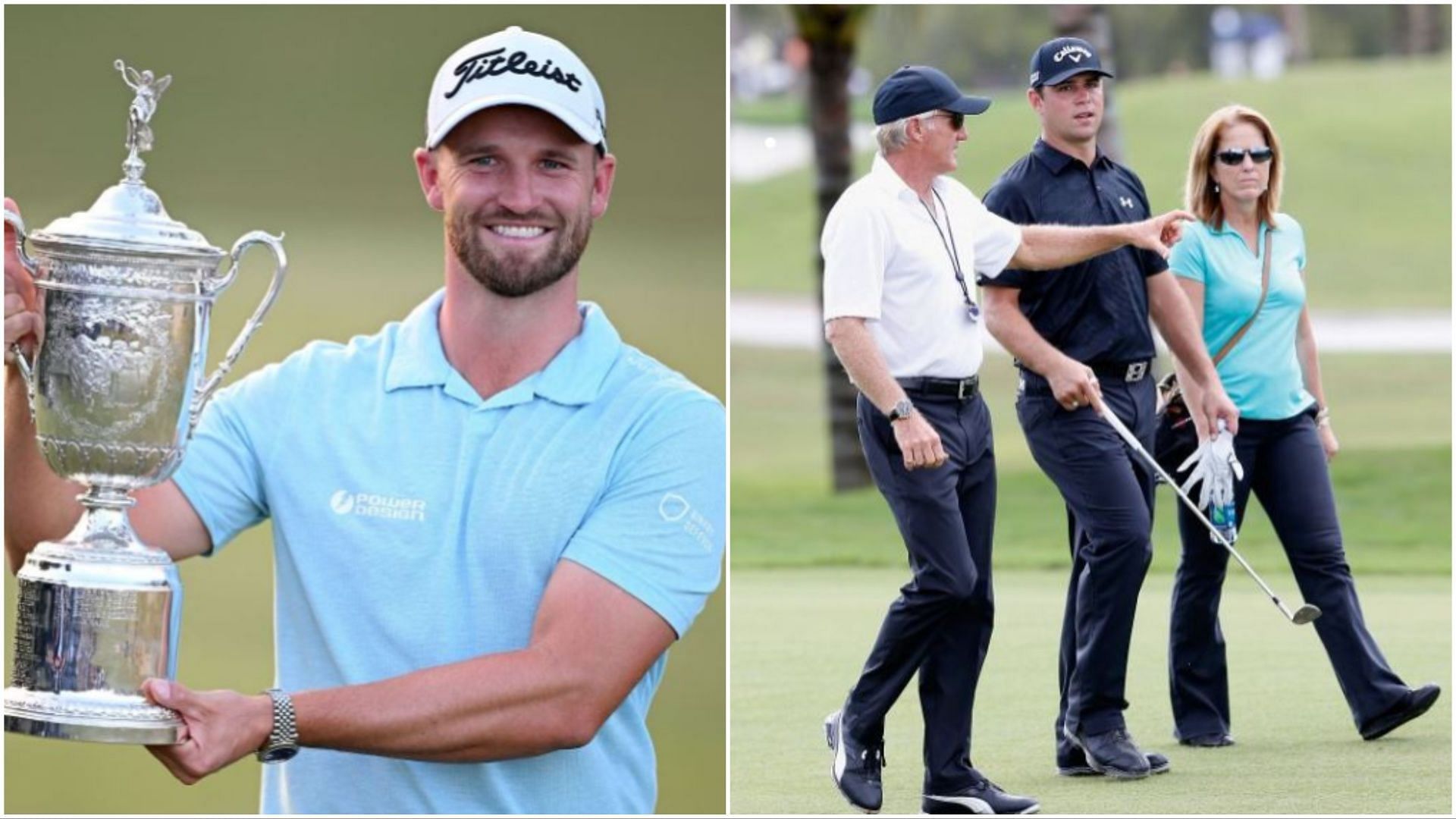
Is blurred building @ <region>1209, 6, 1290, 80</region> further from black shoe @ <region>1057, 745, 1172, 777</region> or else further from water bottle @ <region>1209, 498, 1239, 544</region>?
black shoe @ <region>1057, 745, 1172, 777</region>

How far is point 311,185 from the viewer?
63.9 ft

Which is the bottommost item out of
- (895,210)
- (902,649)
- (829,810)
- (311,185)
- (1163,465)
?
(829,810)

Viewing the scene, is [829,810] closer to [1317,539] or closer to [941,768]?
[941,768]

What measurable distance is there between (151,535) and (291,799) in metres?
0.41

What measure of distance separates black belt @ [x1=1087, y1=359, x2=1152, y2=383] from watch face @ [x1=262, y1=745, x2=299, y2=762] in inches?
127

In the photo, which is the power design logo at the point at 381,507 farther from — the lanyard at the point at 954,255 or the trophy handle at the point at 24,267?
the lanyard at the point at 954,255

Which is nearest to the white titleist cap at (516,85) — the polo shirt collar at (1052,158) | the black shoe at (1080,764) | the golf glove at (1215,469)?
the polo shirt collar at (1052,158)

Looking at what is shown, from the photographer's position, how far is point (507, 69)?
3.45 meters

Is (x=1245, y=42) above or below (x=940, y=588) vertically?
above

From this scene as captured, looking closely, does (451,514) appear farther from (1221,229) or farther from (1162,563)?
(1162,563)

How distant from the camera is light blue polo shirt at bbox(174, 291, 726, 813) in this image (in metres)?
3.33

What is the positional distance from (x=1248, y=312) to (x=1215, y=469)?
411 millimetres

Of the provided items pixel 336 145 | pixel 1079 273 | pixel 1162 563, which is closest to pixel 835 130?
pixel 1162 563

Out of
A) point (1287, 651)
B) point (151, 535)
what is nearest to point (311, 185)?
point (1287, 651)
